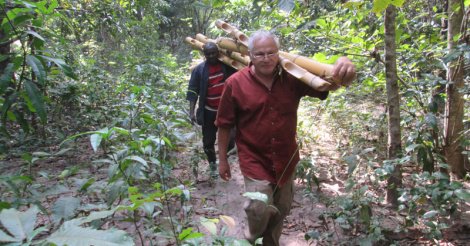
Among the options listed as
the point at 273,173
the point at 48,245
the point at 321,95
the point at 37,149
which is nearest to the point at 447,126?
the point at 321,95

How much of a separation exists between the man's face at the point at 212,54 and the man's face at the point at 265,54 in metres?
2.13

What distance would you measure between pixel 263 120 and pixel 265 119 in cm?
2

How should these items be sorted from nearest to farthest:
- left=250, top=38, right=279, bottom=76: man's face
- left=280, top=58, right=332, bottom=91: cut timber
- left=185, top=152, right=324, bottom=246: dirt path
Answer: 1. left=280, top=58, right=332, bottom=91: cut timber
2. left=250, top=38, right=279, bottom=76: man's face
3. left=185, top=152, right=324, bottom=246: dirt path

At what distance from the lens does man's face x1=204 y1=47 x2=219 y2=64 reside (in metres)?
4.67

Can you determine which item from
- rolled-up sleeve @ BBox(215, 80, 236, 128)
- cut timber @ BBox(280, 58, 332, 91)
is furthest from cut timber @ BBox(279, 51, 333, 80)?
rolled-up sleeve @ BBox(215, 80, 236, 128)

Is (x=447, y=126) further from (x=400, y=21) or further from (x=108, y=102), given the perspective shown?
(x=108, y=102)

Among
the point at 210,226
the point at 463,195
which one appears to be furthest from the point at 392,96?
the point at 210,226

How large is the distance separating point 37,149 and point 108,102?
1.75 metres

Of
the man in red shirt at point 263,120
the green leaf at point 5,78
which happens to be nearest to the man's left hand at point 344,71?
the man in red shirt at point 263,120

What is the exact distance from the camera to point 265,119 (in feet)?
8.84

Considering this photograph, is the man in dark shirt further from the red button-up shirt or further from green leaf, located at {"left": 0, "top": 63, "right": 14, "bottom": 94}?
green leaf, located at {"left": 0, "top": 63, "right": 14, "bottom": 94}

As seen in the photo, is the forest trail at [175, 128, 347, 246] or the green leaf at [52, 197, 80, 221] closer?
the green leaf at [52, 197, 80, 221]

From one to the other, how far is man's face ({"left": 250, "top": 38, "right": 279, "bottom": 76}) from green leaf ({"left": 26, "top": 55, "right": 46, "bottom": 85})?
4.66 feet

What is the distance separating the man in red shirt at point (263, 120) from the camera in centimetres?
265
